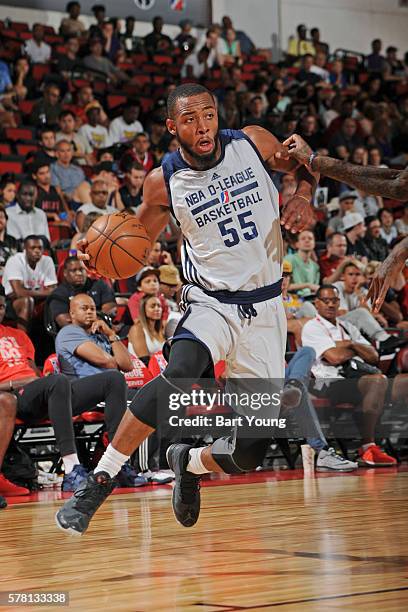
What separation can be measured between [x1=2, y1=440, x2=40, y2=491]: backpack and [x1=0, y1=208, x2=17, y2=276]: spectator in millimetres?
1966

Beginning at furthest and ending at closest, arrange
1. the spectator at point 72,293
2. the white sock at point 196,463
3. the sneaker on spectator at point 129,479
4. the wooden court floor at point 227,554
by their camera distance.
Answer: the spectator at point 72,293, the sneaker on spectator at point 129,479, the white sock at point 196,463, the wooden court floor at point 227,554

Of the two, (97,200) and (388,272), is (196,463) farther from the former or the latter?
(97,200)

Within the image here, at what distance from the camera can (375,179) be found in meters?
3.76

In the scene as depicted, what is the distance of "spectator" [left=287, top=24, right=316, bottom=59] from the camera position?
804 inches

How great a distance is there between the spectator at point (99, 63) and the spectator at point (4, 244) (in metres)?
6.97

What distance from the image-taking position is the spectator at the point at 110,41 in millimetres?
16344

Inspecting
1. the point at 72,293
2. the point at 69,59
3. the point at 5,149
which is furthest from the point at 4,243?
the point at 69,59

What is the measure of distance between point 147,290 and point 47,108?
218 inches

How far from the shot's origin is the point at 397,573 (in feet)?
10.9

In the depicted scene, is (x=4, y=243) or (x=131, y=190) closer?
(x=4, y=243)

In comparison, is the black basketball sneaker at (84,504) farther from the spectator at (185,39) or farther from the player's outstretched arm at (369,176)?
the spectator at (185,39)

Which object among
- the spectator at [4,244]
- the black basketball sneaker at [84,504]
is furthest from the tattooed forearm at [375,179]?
the spectator at [4,244]

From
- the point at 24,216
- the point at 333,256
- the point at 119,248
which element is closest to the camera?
the point at 119,248

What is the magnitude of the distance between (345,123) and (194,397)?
9.34 meters
